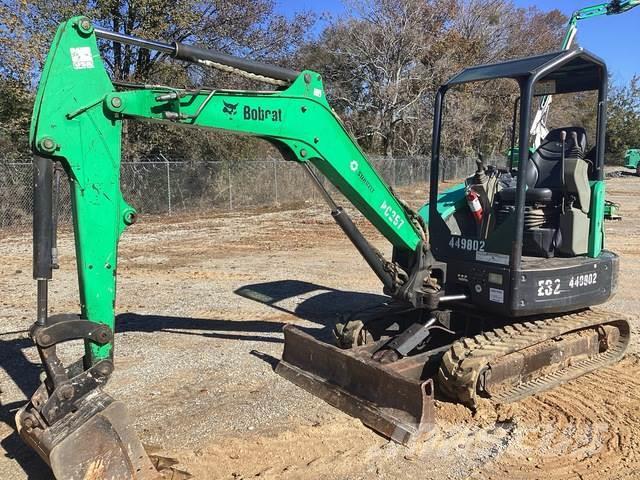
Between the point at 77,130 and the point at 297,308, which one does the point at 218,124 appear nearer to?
the point at 77,130

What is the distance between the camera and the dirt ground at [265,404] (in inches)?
157

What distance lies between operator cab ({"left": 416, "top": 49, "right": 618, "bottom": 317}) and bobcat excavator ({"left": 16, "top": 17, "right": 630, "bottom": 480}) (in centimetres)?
2

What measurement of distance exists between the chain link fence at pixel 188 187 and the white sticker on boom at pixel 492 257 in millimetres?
11819

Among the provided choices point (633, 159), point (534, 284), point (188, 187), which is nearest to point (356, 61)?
point (188, 187)

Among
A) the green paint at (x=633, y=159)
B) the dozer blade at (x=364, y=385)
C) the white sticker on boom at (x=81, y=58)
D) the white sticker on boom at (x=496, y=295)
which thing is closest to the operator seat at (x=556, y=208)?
the white sticker on boom at (x=496, y=295)

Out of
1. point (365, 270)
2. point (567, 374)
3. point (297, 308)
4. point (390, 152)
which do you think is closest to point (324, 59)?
point (390, 152)

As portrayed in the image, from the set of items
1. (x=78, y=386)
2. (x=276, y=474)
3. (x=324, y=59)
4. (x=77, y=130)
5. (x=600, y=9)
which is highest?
(x=324, y=59)

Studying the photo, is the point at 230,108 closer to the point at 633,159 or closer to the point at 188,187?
the point at 188,187

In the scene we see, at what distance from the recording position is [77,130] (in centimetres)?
337

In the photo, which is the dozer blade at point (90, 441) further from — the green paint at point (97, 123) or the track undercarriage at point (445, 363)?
the track undercarriage at point (445, 363)

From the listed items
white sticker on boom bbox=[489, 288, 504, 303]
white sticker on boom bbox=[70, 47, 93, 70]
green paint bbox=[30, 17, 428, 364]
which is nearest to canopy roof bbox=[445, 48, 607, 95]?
white sticker on boom bbox=[489, 288, 504, 303]

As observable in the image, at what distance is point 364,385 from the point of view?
15.5 ft

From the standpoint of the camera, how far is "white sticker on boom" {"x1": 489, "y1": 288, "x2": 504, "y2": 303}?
193 inches

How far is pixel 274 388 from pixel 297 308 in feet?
8.95
